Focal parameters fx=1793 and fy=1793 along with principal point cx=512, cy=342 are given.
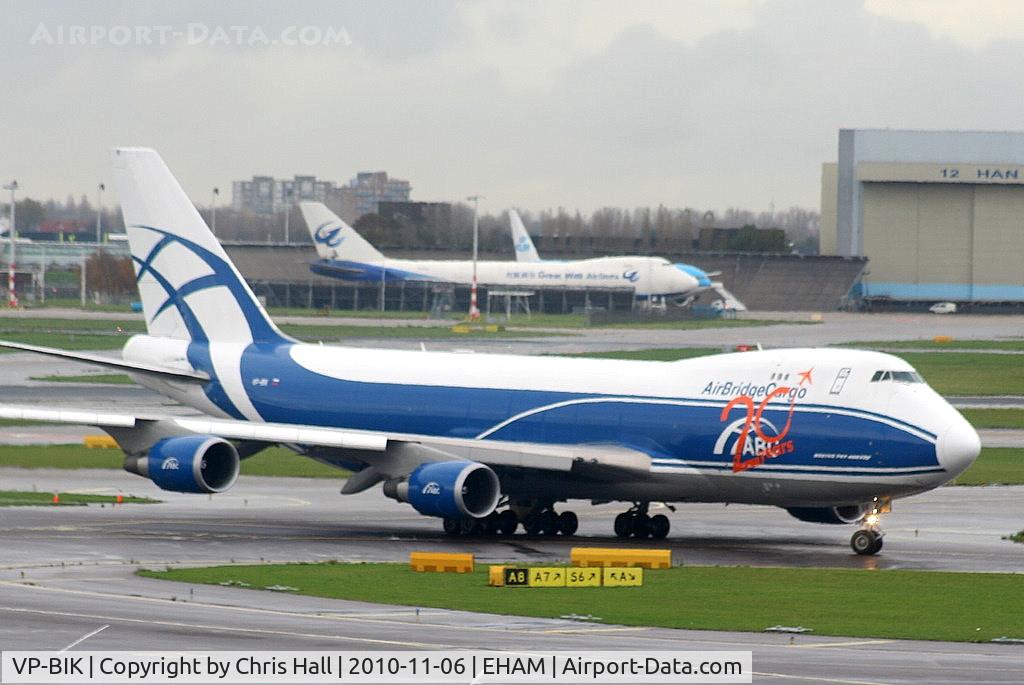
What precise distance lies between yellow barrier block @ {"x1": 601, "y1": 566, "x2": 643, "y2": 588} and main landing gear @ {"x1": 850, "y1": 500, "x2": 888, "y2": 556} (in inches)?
321

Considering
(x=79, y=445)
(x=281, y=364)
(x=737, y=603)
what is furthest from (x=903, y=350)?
(x=737, y=603)

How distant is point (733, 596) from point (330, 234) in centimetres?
14854

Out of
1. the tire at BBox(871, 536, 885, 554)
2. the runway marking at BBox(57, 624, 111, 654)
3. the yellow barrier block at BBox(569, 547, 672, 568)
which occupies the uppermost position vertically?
the runway marking at BBox(57, 624, 111, 654)

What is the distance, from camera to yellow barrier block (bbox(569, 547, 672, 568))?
1428 inches

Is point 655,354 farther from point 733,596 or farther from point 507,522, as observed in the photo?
point 733,596

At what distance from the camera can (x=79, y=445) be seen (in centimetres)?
6350

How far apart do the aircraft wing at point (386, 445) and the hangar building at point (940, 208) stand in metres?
151

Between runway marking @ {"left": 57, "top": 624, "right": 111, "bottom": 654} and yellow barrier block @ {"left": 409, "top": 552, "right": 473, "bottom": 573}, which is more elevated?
runway marking @ {"left": 57, "top": 624, "right": 111, "bottom": 654}

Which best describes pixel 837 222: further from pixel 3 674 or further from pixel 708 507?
pixel 3 674

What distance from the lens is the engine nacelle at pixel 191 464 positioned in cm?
4291

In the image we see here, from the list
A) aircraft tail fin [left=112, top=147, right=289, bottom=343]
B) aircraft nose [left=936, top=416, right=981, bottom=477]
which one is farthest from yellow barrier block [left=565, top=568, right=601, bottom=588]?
aircraft tail fin [left=112, top=147, right=289, bottom=343]

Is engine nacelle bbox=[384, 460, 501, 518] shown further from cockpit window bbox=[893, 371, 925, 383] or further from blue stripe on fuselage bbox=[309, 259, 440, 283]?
blue stripe on fuselage bbox=[309, 259, 440, 283]

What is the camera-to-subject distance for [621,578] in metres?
33.8
